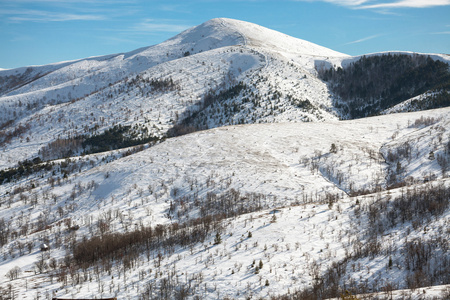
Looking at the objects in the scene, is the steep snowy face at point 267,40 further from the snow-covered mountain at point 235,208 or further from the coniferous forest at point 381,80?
the snow-covered mountain at point 235,208

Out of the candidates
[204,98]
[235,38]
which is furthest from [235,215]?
[235,38]

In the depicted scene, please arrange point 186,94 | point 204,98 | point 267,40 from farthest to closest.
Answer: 1. point 267,40
2. point 186,94
3. point 204,98

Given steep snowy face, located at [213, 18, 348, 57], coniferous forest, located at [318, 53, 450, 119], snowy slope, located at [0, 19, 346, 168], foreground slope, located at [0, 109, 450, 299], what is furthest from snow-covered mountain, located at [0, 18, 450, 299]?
steep snowy face, located at [213, 18, 348, 57]

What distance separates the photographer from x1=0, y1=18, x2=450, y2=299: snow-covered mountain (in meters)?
9.48

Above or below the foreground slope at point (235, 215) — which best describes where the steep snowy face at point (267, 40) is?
above

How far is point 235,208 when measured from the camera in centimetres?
1650

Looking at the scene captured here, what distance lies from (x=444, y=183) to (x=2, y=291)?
16022 mm

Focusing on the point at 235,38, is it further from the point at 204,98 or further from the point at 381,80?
the point at 381,80

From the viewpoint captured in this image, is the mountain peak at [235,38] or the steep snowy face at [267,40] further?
the mountain peak at [235,38]

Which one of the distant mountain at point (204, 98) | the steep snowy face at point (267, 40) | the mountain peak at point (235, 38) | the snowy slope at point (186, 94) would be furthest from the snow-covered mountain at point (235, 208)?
the mountain peak at point (235, 38)

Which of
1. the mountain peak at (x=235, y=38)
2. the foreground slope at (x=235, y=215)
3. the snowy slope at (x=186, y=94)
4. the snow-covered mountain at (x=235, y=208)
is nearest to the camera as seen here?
the snow-covered mountain at (x=235, y=208)

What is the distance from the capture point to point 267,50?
2682 inches

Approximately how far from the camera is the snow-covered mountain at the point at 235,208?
9.48 metres

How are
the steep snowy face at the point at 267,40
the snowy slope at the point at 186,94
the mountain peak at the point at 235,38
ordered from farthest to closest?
the mountain peak at the point at 235,38
the steep snowy face at the point at 267,40
the snowy slope at the point at 186,94
